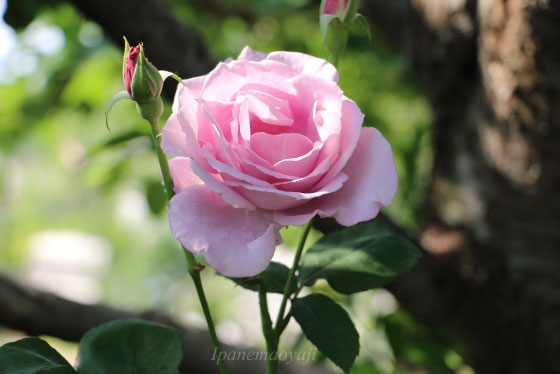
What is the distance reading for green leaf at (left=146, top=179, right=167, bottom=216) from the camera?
0.85 metres

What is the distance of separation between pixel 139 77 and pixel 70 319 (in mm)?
501

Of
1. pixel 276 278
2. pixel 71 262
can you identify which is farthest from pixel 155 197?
pixel 71 262

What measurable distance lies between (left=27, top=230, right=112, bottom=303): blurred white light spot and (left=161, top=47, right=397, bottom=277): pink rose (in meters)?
4.05

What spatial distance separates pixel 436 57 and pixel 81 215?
3.86 meters

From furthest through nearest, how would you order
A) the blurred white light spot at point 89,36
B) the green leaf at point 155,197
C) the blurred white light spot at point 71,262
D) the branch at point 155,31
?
the blurred white light spot at point 71,262, the blurred white light spot at point 89,36, the green leaf at point 155,197, the branch at point 155,31

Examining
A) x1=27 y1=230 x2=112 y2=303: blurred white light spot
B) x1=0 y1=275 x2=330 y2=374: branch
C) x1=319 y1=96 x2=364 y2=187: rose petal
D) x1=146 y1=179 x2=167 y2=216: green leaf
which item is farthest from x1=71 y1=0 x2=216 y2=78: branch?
x1=27 y1=230 x2=112 y2=303: blurred white light spot

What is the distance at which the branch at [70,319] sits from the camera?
674 mm

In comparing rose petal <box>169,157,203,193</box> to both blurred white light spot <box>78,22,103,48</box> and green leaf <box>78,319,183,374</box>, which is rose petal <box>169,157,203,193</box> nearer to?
green leaf <box>78,319,183,374</box>

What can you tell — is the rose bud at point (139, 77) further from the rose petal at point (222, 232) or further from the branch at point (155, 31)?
the branch at point (155, 31)

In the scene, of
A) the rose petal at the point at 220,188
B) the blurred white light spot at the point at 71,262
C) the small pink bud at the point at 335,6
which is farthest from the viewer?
the blurred white light spot at the point at 71,262

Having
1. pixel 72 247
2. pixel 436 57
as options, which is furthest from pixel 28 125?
pixel 72 247

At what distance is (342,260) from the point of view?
418mm

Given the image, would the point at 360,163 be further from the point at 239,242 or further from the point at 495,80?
the point at 495,80

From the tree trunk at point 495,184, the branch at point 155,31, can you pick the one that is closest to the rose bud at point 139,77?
the branch at point 155,31
